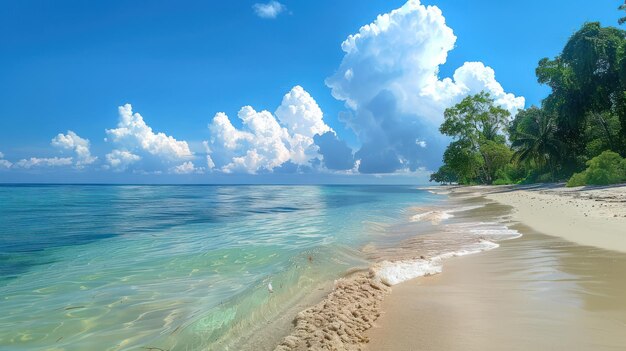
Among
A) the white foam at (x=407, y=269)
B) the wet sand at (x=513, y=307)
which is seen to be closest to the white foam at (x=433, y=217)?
the white foam at (x=407, y=269)

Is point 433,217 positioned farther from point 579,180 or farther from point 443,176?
point 443,176

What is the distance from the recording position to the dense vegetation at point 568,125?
30.9 m

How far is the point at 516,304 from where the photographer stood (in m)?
4.06

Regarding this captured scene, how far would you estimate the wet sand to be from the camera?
10.2 feet

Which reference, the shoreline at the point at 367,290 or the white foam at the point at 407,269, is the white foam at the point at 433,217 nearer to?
the shoreline at the point at 367,290

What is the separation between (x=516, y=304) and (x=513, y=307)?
5.2 inches

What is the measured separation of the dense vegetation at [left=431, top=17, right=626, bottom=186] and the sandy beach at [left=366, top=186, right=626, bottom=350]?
26.3m

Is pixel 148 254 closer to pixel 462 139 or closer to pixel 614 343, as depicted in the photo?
pixel 614 343

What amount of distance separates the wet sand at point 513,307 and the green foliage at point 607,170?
82.9 feet

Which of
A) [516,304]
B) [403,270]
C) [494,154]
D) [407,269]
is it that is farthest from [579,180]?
[516,304]

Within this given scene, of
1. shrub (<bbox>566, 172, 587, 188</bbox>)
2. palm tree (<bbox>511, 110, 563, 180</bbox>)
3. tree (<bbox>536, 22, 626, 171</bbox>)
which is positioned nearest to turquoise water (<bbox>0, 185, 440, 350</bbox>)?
shrub (<bbox>566, 172, 587, 188</bbox>)

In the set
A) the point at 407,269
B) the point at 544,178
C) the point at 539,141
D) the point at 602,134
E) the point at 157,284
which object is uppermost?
the point at 602,134

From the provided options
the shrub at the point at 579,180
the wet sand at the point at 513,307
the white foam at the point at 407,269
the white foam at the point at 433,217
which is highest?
the shrub at the point at 579,180

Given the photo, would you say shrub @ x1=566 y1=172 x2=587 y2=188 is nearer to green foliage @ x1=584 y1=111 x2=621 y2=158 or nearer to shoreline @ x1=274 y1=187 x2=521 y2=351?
green foliage @ x1=584 y1=111 x2=621 y2=158
